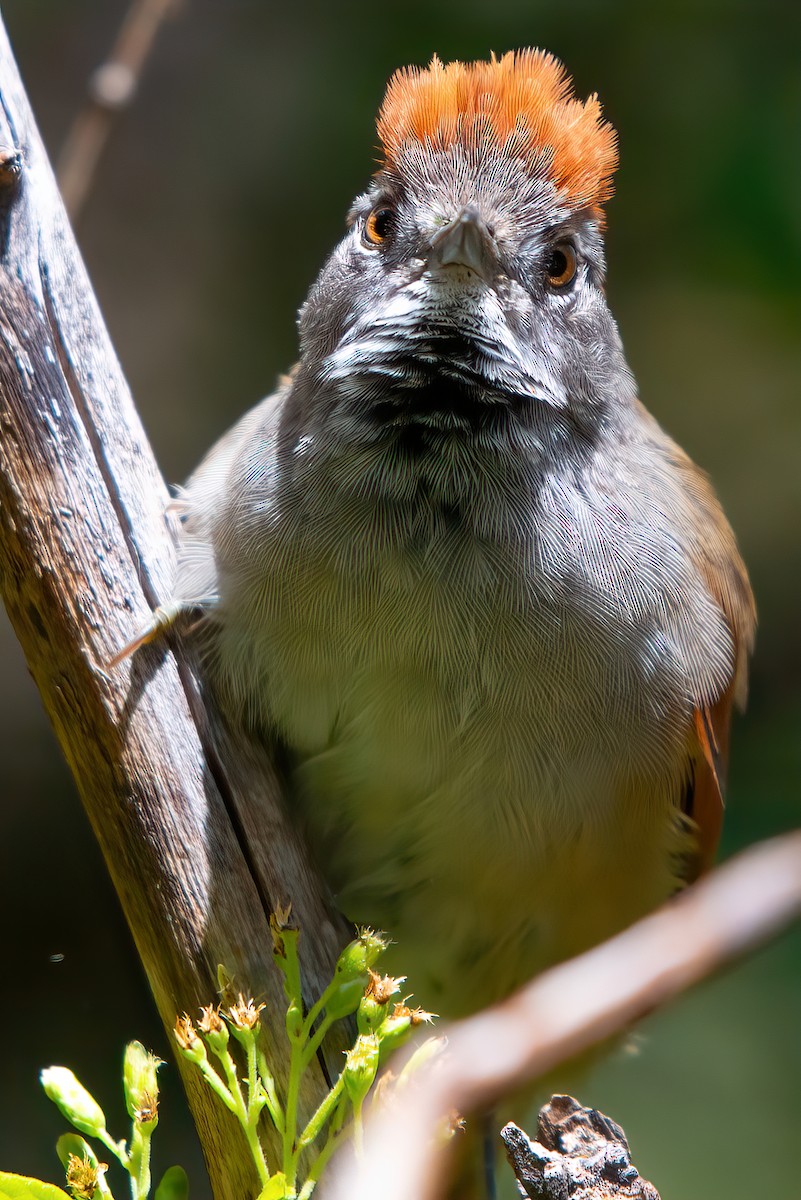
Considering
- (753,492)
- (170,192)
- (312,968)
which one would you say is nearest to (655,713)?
(312,968)

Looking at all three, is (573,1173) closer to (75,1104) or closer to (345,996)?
(345,996)

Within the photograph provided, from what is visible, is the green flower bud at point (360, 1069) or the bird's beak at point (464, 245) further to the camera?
the bird's beak at point (464, 245)

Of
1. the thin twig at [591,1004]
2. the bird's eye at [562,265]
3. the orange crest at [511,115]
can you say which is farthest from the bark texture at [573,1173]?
the orange crest at [511,115]

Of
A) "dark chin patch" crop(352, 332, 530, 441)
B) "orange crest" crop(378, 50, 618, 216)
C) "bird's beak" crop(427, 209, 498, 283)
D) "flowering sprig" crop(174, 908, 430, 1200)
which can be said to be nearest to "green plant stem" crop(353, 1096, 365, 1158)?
"flowering sprig" crop(174, 908, 430, 1200)

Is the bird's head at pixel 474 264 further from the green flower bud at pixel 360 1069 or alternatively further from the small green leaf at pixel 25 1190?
the small green leaf at pixel 25 1190

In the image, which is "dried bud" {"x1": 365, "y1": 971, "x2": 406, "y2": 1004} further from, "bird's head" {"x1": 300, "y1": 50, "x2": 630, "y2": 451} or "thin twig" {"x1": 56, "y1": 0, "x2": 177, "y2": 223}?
"thin twig" {"x1": 56, "y1": 0, "x2": 177, "y2": 223}

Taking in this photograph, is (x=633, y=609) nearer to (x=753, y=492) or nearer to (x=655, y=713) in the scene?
(x=655, y=713)
